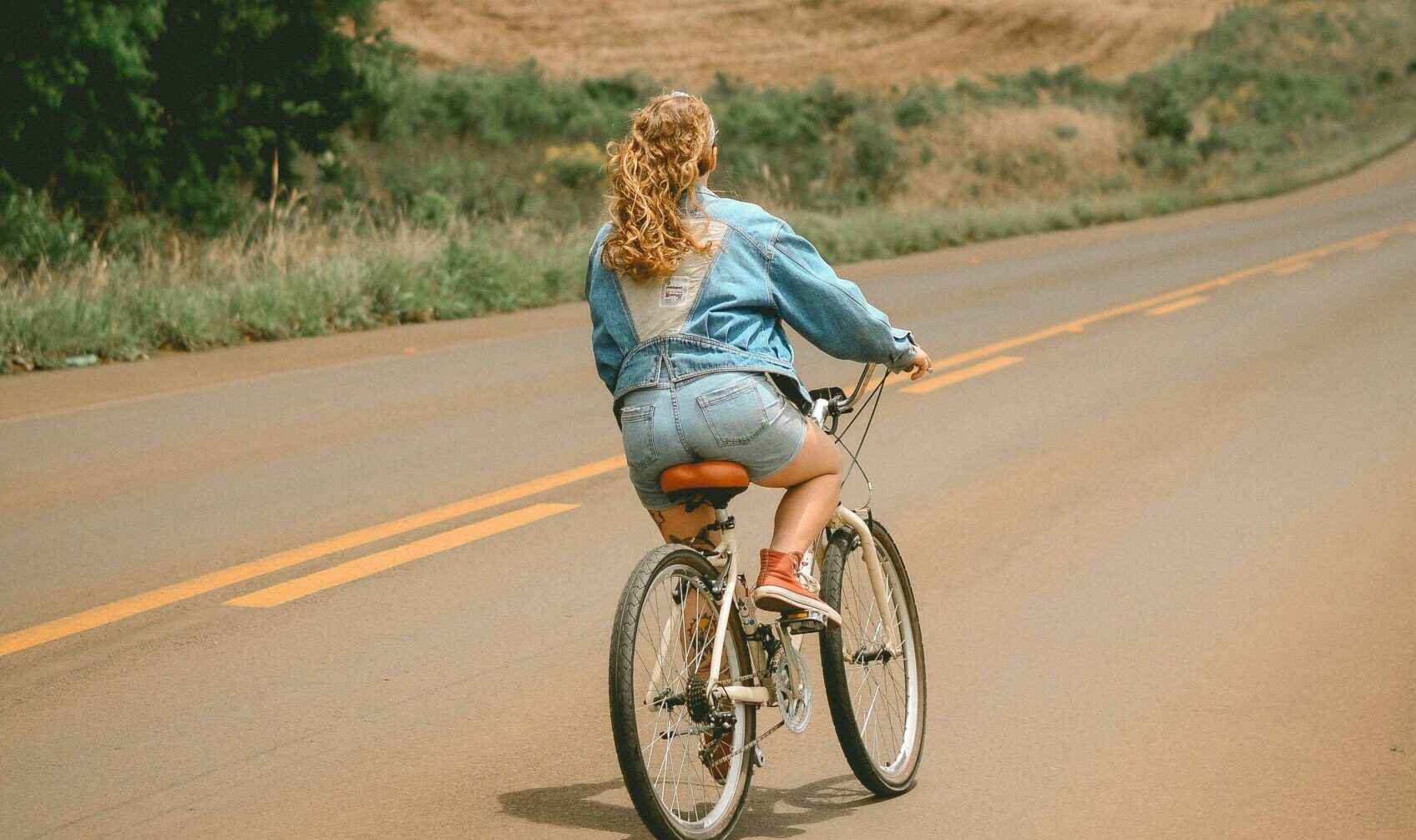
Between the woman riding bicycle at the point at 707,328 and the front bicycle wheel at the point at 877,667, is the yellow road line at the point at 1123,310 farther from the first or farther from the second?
the woman riding bicycle at the point at 707,328

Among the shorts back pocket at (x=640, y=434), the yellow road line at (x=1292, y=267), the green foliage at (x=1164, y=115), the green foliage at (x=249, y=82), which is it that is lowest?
the green foliage at (x=1164, y=115)

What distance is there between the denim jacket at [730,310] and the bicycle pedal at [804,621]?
0.51 meters

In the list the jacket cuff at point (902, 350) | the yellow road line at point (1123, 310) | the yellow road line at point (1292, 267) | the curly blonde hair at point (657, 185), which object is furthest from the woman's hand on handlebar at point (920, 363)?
the yellow road line at point (1292, 267)

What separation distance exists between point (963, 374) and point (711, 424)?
29.4 feet

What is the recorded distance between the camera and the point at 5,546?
295 inches

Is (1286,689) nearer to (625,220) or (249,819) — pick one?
(625,220)

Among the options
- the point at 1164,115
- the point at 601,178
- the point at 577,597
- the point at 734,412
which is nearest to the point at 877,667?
the point at 734,412

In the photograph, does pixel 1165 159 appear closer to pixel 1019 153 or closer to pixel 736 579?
pixel 1019 153

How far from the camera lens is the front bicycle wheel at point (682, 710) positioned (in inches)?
154

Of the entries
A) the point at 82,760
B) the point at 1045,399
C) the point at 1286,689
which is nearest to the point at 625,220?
the point at 82,760

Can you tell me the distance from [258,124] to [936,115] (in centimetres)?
3827

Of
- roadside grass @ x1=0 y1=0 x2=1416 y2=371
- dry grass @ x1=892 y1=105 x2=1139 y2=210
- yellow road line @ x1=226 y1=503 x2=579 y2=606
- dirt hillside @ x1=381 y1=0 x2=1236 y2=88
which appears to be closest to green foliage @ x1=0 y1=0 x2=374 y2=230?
roadside grass @ x1=0 y1=0 x2=1416 y2=371

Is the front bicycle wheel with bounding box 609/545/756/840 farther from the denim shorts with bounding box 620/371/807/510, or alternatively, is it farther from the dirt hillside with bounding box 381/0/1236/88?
the dirt hillside with bounding box 381/0/1236/88

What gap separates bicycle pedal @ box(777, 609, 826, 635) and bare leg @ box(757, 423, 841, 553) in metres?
0.15
